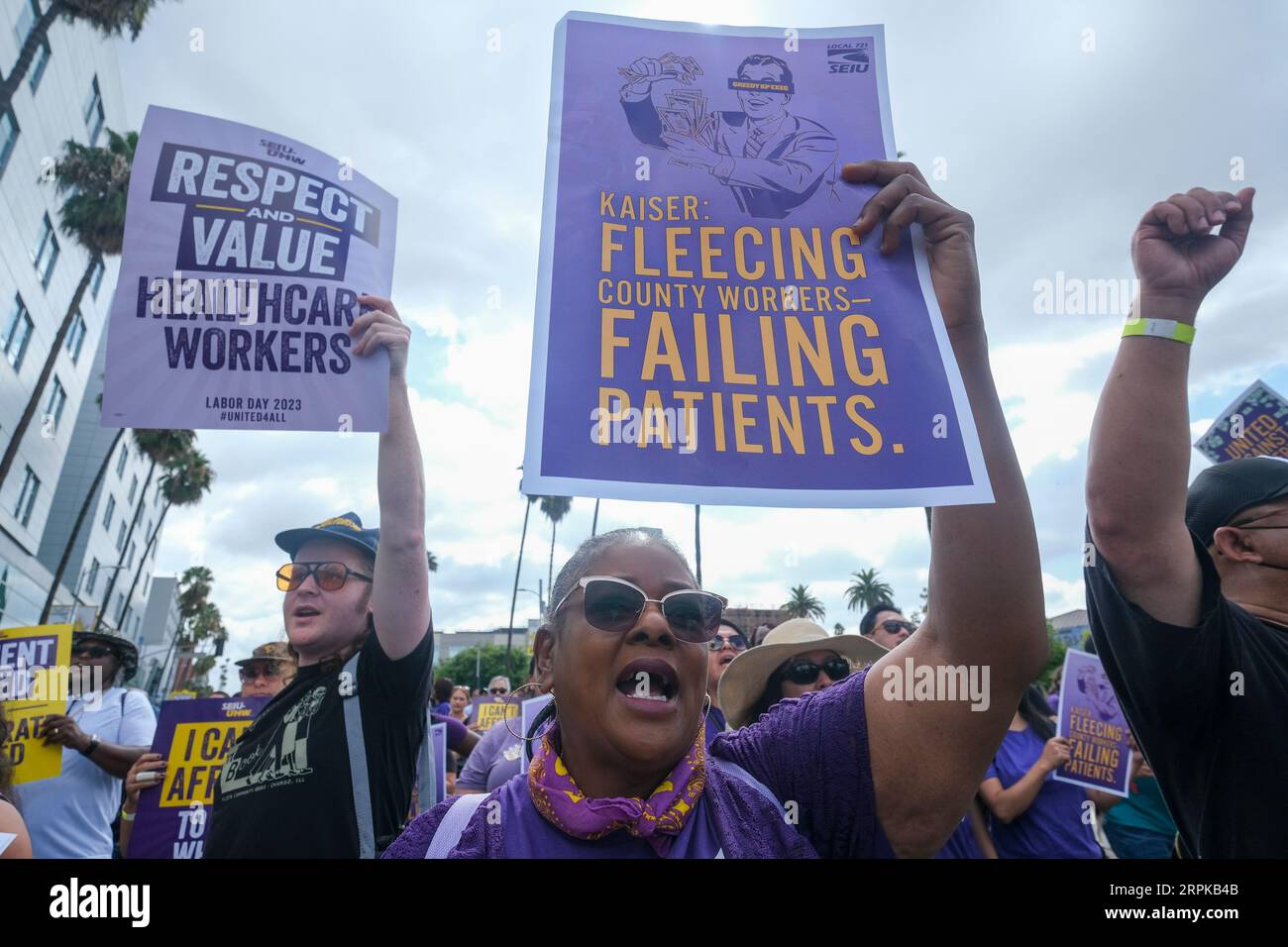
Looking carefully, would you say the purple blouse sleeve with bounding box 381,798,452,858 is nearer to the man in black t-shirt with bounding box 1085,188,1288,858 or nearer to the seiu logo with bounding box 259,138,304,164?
the man in black t-shirt with bounding box 1085,188,1288,858

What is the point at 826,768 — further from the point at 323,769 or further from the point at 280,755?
the point at 280,755

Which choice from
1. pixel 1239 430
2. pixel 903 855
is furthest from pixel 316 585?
pixel 1239 430

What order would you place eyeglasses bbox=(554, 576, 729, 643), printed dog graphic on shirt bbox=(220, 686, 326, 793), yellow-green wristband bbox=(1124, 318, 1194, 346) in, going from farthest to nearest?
printed dog graphic on shirt bbox=(220, 686, 326, 793)
yellow-green wristband bbox=(1124, 318, 1194, 346)
eyeglasses bbox=(554, 576, 729, 643)

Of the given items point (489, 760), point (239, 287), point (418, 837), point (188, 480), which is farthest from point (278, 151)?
point (188, 480)

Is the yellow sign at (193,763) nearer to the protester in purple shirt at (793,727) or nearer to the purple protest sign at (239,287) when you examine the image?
the purple protest sign at (239,287)

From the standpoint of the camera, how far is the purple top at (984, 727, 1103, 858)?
3.89 m

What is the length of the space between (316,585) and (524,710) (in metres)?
2.05

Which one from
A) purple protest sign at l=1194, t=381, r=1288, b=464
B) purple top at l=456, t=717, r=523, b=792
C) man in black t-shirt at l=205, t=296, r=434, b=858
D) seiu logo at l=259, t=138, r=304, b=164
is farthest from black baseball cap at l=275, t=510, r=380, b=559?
purple protest sign at l=1194, t=381, r=1288, b=464

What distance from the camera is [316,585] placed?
2.80 meters

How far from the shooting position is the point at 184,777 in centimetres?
411

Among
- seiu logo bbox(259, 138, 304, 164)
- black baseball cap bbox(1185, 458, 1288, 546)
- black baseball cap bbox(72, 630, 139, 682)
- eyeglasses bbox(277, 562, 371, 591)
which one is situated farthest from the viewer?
black baseball cap bbox(72, 630, 139, 682)

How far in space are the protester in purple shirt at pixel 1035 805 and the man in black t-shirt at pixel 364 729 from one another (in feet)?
10.3

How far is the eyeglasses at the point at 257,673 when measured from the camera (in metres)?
5.52

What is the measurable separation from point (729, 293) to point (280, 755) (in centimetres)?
198
